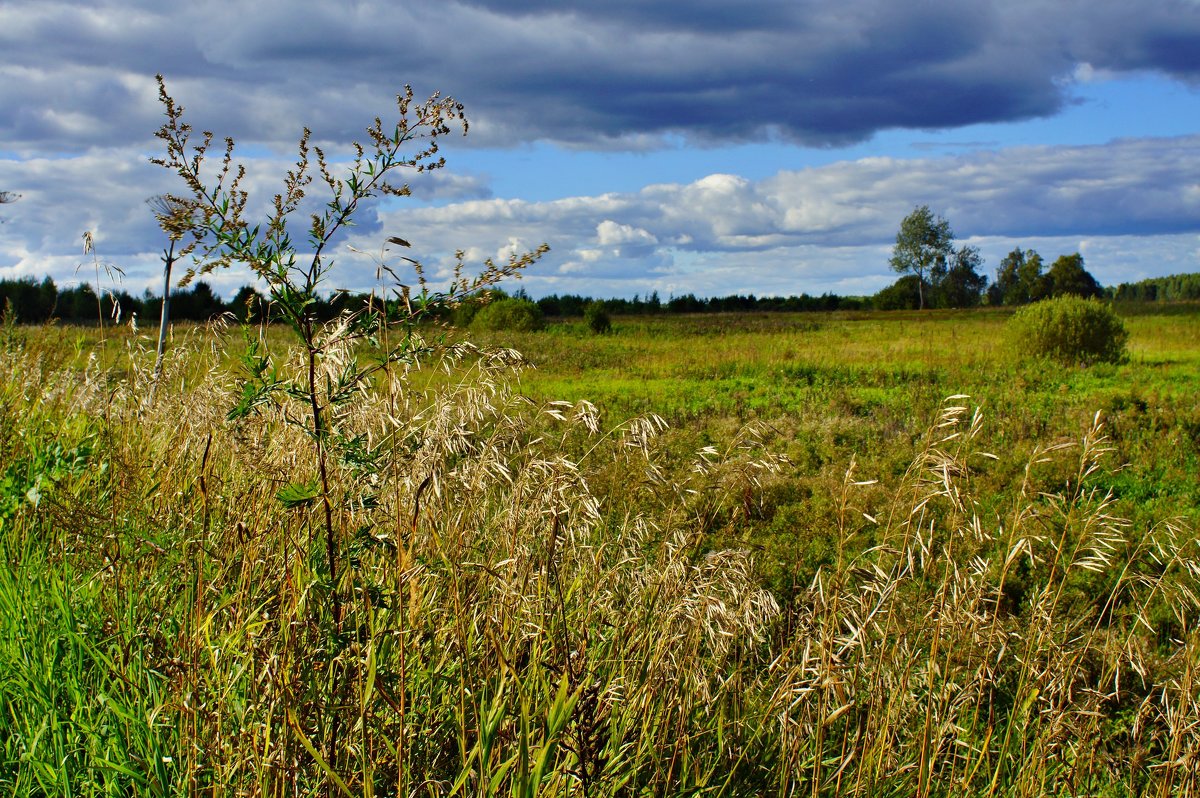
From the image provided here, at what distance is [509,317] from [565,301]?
19.5 meters

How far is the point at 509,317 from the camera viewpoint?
3350 cm

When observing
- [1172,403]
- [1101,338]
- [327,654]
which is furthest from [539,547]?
[1101,338]

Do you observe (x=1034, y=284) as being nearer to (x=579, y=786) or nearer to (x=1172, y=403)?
(x=1172, y=403)

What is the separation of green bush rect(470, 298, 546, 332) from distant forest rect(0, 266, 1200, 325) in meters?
4.23

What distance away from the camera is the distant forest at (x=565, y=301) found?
632 centimetres

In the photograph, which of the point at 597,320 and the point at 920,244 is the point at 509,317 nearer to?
the point at 597,320

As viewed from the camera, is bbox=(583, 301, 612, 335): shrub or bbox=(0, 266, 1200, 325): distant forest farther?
bbox=(583, 301, 612, 335): shrub

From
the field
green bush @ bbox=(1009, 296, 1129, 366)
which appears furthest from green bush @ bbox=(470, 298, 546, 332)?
the field

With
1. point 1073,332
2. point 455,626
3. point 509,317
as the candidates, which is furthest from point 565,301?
point 455,626

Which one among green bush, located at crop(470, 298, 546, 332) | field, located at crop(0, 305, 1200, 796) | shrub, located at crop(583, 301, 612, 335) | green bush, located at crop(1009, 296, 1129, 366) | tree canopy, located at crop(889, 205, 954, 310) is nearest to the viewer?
field, located at crop(0, 305, 1200, 796)

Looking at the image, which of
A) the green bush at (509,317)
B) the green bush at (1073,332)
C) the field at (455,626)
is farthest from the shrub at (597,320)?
the field at (455,626)

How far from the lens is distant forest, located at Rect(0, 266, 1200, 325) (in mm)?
6319

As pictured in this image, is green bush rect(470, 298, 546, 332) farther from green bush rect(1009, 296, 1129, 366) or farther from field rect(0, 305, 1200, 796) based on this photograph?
field rect(0, 305, 1200, 796)

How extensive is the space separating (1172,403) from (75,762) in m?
13.7
